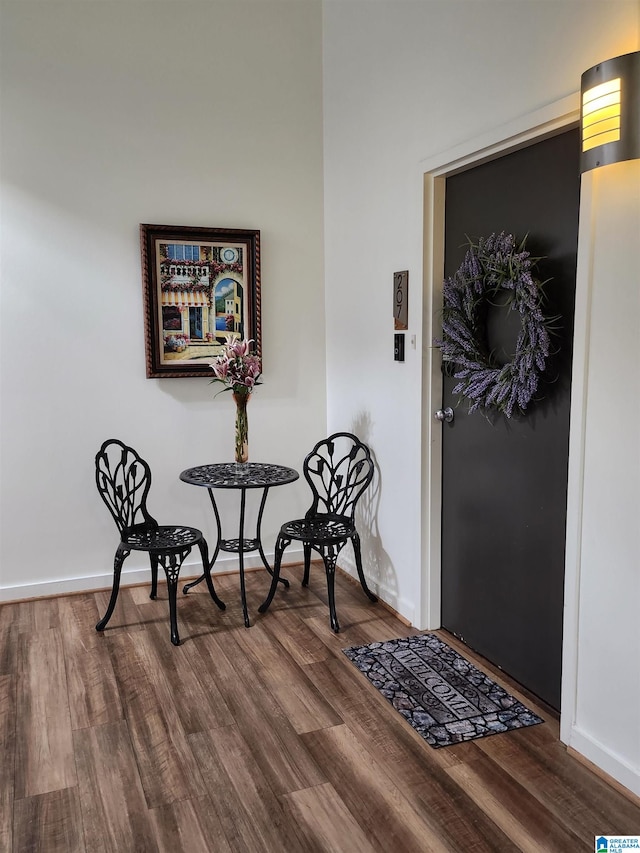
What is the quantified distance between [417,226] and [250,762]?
223 cm

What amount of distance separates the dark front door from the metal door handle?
0.03 meters

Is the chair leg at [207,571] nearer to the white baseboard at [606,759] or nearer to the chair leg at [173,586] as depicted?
the chair leg at [173,586]

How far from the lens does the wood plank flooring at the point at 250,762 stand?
1.93 m

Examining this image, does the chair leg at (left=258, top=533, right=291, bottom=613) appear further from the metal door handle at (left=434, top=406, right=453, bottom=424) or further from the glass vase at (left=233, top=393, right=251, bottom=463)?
the metal door handle at (left=434, top=406, right=453, bottom=424)

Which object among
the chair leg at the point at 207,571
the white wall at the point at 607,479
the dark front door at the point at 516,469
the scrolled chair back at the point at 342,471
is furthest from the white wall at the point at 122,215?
the white wall at the point at 607,479

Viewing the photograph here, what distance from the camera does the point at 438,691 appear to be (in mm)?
2670

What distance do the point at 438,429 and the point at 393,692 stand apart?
1.14 meters

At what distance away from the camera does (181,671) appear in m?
2.87

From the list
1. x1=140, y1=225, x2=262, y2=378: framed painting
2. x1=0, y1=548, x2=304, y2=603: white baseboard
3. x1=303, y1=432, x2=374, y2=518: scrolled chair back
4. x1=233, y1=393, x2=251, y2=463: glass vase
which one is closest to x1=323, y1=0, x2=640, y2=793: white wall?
x1=303, y1=432, x2=374, y2=518: scrolled chair back

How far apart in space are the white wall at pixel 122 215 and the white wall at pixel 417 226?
0.28 metres

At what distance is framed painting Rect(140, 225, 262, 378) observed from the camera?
374 centimetres

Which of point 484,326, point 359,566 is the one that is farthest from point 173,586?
point 484,326

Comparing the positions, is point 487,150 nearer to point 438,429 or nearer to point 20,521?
point 438,429

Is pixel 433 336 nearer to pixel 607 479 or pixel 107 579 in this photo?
pixel 607 479
